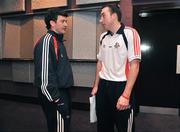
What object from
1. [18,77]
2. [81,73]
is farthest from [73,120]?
[18,77]

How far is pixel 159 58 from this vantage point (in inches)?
138

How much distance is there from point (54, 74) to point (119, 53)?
1.87 ft

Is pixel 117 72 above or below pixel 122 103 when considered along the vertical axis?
above

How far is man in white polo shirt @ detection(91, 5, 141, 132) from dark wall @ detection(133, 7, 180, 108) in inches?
66.6

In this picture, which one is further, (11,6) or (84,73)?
(11,6)

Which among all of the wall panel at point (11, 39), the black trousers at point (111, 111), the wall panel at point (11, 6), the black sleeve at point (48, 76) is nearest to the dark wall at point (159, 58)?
the black trousers at point (111, 111)

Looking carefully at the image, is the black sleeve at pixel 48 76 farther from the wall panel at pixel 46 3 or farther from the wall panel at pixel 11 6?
the wall panel at pixel 11 6

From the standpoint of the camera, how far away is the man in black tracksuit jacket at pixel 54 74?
6.12ft

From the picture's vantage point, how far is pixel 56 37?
201cm

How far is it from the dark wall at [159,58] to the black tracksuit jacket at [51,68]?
1879 millimetres

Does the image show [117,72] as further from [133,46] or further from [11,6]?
[11,6]

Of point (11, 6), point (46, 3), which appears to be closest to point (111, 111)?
point (46, 3)

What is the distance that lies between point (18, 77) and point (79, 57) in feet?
5.60

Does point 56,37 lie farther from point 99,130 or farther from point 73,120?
point 73,120
